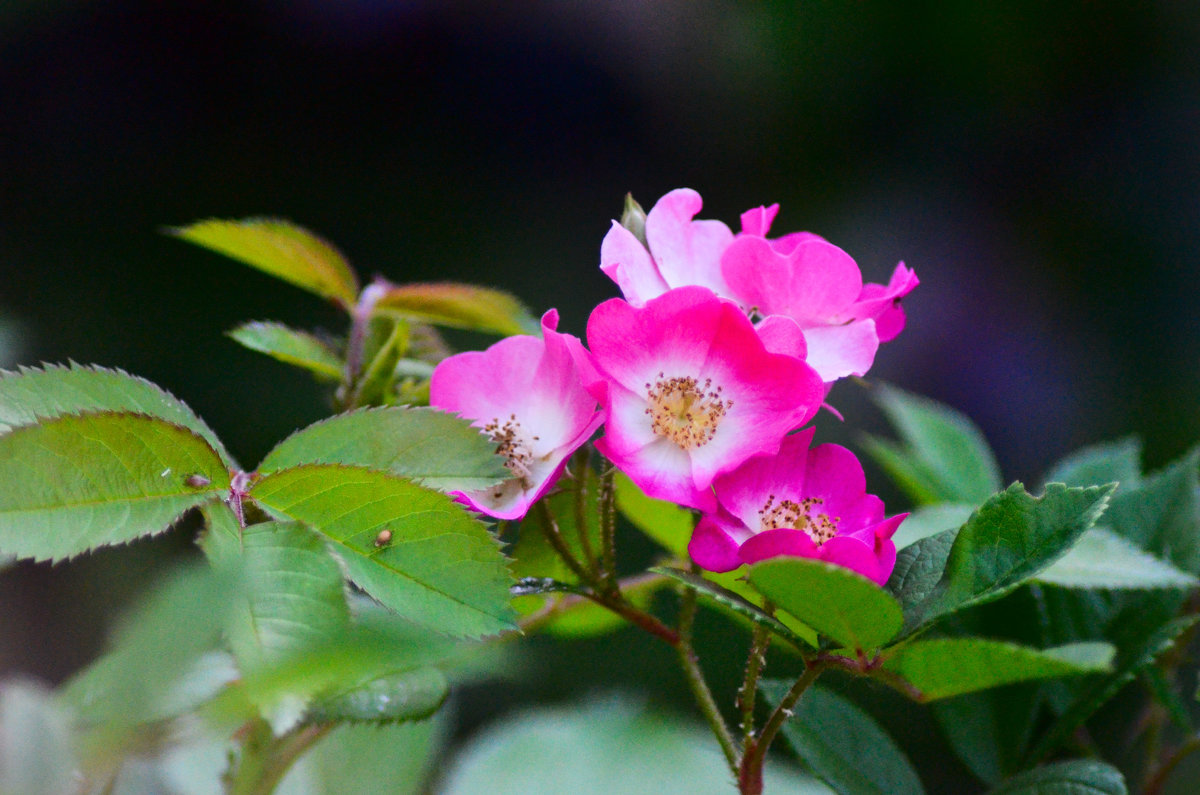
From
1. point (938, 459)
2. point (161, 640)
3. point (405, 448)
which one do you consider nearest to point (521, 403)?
point (405, 448)

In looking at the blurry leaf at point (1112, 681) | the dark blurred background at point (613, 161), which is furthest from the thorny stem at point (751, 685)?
the dark blurred background at point (613, 161)

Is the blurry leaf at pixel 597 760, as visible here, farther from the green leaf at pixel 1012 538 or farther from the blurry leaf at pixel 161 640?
the blurry leaf at pixel 161 640

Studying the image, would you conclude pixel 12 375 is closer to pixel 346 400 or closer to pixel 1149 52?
pixel 346 400

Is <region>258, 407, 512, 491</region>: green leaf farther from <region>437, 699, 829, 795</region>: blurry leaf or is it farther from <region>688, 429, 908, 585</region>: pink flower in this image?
<region>437, 699, 829, 795</region>: blurry leaf

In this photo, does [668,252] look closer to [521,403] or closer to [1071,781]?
[521,403]

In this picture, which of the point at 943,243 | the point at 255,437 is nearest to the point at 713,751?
the point at 255,437

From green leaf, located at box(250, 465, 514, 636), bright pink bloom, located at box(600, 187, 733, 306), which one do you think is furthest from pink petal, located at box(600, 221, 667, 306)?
green leaf, located at box(250, 465, 514, 636)
